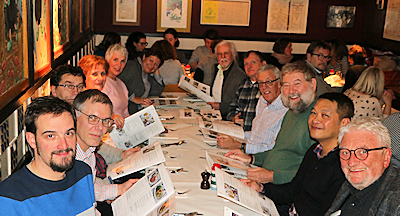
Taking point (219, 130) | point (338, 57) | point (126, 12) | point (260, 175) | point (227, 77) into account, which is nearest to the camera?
point (260, 175)

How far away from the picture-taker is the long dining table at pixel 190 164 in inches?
93.7

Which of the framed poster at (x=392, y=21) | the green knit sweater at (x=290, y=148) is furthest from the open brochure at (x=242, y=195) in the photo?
the framed poster at (x=392, y=21)

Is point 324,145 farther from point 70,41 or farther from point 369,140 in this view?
point 70,41

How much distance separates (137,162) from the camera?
2.72 metres

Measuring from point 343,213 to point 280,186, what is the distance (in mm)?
731

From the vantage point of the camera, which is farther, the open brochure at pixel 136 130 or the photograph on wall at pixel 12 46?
the open brochure at pixel 136 130

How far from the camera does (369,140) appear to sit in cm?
200

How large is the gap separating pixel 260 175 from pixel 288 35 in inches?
311

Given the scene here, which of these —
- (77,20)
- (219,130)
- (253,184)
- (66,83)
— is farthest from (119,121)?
(77,20)

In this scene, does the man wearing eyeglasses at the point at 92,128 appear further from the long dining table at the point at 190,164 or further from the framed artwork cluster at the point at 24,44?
the framed artwork cluster at the point at 24,44

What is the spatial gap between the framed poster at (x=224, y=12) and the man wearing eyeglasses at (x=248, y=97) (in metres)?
5.43

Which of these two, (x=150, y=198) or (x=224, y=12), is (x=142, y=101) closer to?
(x=150, y=198)

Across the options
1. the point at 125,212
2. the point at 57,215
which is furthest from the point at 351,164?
the point at 57,215

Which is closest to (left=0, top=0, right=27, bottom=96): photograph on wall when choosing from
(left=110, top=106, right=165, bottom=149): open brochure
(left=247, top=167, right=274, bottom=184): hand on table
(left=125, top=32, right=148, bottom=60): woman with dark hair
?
(left=110, top=106, right=165, bottom=149): open brochure
